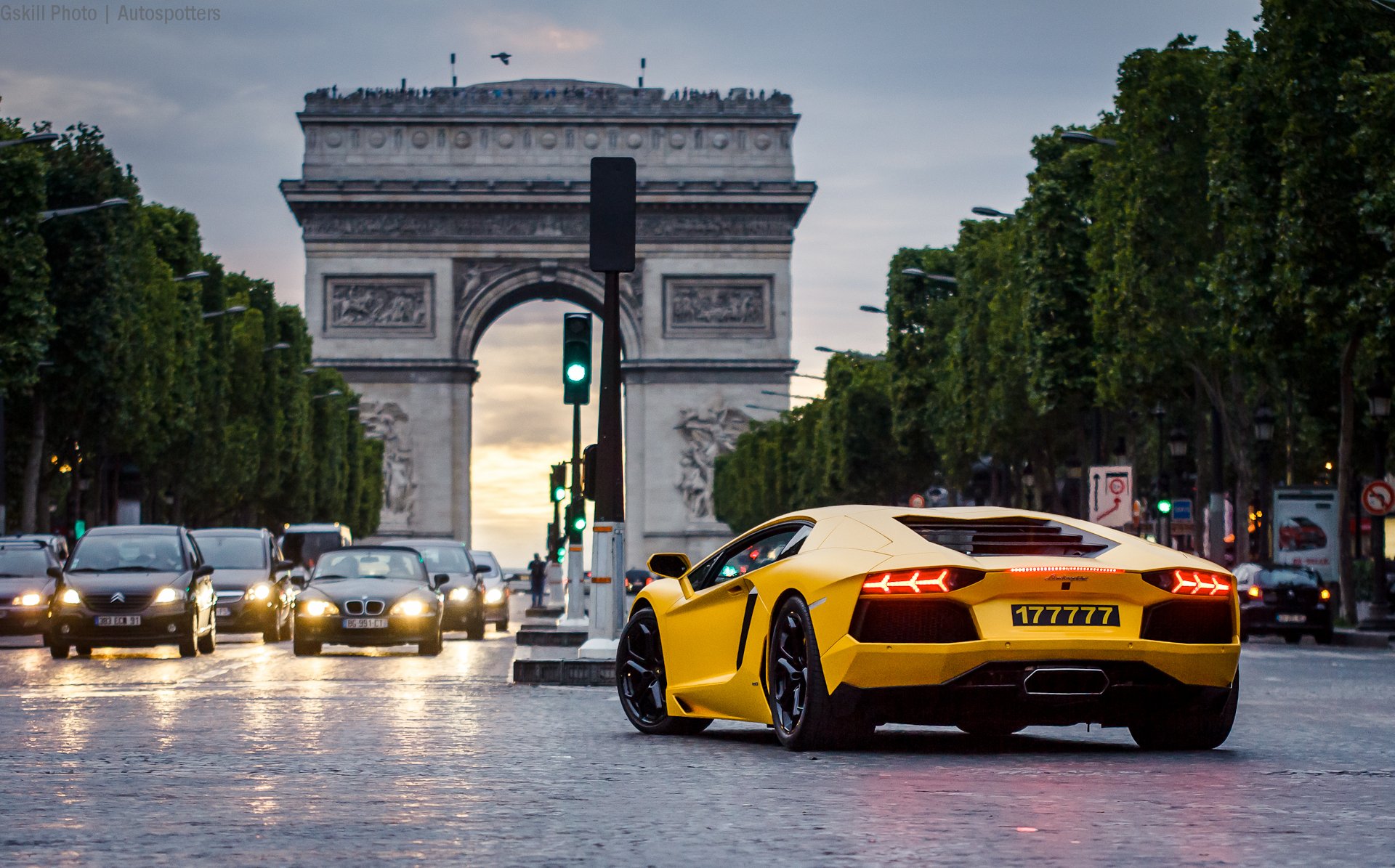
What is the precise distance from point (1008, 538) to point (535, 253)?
7148cm

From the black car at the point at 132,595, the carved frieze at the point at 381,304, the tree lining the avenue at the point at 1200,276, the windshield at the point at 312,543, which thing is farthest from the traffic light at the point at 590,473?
the carved frieze at the point at 381,304

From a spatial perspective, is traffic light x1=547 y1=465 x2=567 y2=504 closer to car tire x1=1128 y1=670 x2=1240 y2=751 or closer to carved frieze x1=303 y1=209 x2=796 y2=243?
carved frieze x1=303 y1=209 x2=796 y2=243

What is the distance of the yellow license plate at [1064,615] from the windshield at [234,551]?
79.8ft

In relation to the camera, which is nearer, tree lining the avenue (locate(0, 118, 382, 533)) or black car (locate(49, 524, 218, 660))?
black car (locate(49, 524, 218, 660))

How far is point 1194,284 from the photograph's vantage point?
122 ft

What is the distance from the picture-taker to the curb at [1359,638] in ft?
105

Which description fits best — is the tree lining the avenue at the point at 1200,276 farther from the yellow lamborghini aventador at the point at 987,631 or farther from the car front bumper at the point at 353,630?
the yellow lamborghini aventador at the point at 987,631

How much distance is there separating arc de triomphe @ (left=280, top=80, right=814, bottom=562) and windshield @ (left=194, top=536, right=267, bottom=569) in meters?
46.1

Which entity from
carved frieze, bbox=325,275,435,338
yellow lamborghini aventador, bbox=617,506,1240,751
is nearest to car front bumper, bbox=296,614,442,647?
yellow lamborghini aventador, bbox=617,506,1240,751

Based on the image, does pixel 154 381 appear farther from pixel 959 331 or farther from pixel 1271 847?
pixel 1271 847

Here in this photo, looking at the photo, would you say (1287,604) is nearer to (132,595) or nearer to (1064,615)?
(132,595)

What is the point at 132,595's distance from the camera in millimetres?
24656

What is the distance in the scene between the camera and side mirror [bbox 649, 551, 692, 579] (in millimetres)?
11836

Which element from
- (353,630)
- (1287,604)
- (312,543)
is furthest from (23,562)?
(312,543)
